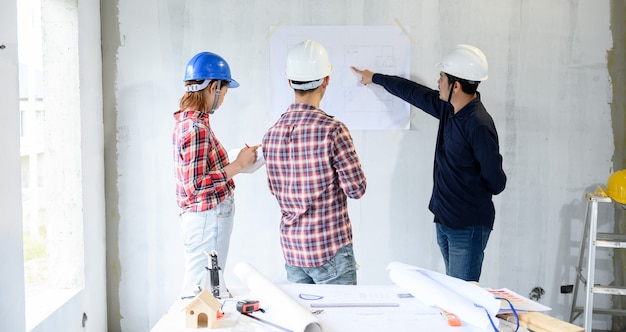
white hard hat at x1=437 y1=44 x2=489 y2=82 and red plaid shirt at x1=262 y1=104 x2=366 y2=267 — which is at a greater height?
white hard hat at x1=437 y1=44 x2=489 y2=82

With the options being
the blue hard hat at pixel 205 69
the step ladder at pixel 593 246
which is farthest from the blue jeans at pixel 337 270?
the step ladder at pixel 593 246

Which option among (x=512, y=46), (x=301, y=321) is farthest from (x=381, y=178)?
(x=301, y=321)

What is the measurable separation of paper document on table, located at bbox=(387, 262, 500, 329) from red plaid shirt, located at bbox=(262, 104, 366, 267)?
0.35m

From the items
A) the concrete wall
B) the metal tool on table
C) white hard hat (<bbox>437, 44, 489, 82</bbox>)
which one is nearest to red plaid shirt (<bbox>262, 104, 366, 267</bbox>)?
the metal tool on table

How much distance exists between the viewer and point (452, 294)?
1862 millimetres

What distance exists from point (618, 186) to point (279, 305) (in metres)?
2.30

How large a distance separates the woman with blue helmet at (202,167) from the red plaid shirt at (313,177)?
29 cm

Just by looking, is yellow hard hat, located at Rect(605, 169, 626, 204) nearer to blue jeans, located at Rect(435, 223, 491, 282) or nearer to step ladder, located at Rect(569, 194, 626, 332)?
step ladder, located at Rect(569, 194, 626, 332)

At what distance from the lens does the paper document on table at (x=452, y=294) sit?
5.80 ft

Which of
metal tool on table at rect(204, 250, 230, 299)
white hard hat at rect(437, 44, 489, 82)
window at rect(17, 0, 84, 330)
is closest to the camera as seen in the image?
metal tool on table at rect(204, 250, 230, 299)

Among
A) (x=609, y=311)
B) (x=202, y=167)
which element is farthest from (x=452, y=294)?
(x=609, y=311)

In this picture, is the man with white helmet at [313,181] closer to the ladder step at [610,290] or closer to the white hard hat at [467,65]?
the white hard hat at [467,65]

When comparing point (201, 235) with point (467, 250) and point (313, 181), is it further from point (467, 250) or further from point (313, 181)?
point (467, 250)

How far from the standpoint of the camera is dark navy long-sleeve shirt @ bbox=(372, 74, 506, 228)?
8.84 feet
